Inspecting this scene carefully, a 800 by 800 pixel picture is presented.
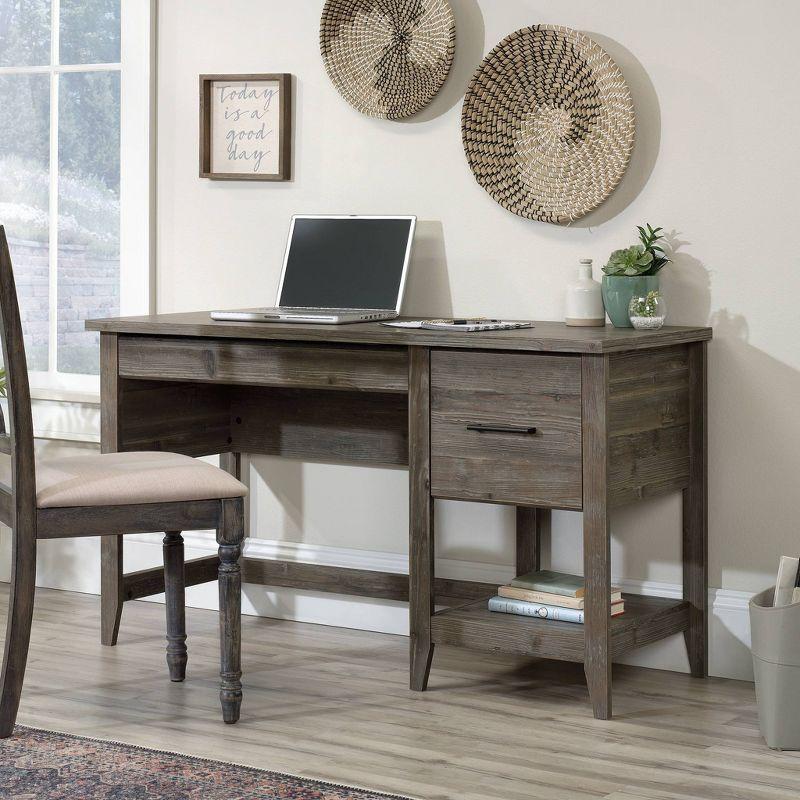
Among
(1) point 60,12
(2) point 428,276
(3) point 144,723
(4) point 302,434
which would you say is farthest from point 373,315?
(1) point 60,12

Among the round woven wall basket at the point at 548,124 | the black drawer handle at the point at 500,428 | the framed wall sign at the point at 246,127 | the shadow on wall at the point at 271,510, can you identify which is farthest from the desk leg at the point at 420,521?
the framed wall sign at the point at 246,127

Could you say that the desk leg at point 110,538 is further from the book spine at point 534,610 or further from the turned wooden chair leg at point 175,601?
the book spine at point 534,610

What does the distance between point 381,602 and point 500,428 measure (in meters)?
0.89

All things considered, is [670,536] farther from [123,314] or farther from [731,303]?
[123,314]

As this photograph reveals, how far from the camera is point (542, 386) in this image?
259 cm

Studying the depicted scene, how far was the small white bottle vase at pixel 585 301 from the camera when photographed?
2.90m

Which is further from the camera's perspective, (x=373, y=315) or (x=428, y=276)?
(x=428, y=276)

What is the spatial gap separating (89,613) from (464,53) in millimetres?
1710

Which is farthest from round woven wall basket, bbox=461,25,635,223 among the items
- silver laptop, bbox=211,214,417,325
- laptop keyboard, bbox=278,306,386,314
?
laptop keyboard, bbox=278,306,386,314

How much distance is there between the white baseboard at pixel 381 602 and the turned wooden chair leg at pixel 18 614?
43.6 inches

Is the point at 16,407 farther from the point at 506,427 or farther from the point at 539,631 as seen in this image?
the point at 539,631

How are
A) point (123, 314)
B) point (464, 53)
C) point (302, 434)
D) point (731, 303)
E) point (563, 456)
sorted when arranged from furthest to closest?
point (123, 314), point (302, 434), point (464, 53), point (731, 303), point (563, 456)

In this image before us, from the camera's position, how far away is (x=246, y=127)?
3.45 meters

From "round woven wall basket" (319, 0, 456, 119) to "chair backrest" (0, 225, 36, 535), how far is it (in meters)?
1.17
